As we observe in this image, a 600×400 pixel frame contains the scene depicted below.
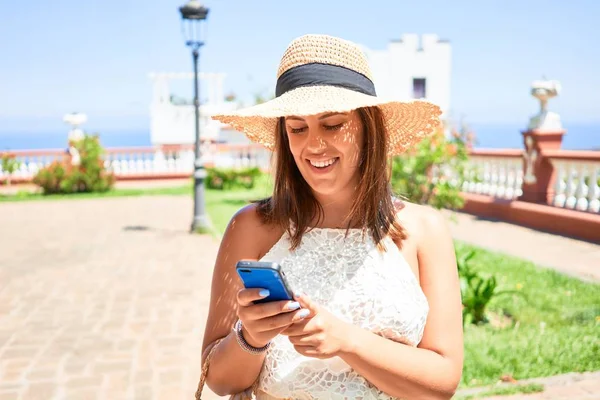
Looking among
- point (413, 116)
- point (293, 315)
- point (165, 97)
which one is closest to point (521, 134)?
point (413, 116)

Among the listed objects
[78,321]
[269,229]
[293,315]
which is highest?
[269,229]

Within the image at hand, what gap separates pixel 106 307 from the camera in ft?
20.6

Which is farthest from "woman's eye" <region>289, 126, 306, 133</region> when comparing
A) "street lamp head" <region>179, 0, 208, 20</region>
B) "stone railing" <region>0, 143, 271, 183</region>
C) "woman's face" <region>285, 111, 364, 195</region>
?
"stone railing" <region>0, 143, 271, 183</region>

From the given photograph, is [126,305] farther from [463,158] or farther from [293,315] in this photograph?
[293,315]

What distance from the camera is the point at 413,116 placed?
6.75 ft

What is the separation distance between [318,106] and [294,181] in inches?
15.4

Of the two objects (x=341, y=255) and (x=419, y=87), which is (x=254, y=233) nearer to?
(x=341, y=255)

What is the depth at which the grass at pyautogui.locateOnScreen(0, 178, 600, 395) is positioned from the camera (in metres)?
4.11

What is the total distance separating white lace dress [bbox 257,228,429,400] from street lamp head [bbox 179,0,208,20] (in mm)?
9306

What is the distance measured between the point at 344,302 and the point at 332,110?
1.86 ft

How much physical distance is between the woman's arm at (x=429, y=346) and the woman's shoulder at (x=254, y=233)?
45cm

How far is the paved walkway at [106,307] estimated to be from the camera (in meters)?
4.41

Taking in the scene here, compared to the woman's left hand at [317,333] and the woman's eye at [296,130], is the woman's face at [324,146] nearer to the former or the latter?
the woman's eye at [296,130]

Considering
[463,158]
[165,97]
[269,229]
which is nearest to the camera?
[269,229]
